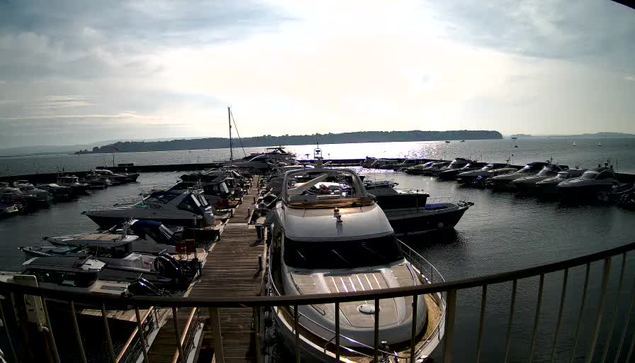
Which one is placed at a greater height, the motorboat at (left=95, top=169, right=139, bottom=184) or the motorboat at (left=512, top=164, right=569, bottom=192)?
the motorboat at (left=512, top=164, right=569, bottom=192)

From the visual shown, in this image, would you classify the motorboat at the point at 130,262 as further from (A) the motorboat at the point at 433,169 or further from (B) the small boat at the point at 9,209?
(A) the motorboat at the point at 433,169

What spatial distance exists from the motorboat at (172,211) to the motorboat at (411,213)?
12576mm

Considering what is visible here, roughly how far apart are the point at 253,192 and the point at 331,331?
1204 inches

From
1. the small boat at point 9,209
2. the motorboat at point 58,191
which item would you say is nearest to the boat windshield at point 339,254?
the small boat at point 9,209

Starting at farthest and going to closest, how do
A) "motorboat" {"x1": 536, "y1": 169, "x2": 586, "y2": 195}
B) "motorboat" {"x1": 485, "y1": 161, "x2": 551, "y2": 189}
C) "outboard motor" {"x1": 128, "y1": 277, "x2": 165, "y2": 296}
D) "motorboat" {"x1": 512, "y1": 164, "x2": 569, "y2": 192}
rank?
1. "motorboat" {"x1": 485, "y1": 161, "x2": 551, "y2": 189}
2. "motorboat" {"x1": 512, "y1": 164, "x2": 569, "y2": 192}
3. "motorboat" {"x1": 536, "y1": 169, "x2": 586, "y2": 195}
4. "outboard motor" {"x1": 128, "y1": 277, "x2": 165, "y2": 296}

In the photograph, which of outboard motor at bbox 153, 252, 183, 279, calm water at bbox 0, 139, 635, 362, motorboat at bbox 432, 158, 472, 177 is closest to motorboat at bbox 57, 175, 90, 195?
calm water at bbox 0, 139, 635, 362

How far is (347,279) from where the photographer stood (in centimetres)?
834

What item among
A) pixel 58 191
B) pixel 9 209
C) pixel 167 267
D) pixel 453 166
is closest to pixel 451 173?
pixel 453 166

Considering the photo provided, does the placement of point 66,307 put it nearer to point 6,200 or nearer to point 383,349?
point 383,349

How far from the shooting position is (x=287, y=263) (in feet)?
29.5

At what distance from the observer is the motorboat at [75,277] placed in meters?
13.5

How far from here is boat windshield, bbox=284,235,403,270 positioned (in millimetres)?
8797

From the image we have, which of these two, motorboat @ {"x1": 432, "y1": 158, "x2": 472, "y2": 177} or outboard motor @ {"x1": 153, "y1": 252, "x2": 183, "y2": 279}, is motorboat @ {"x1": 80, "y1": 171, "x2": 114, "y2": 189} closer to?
outboard motor @ {"x1": 153, "y1": 252, "x2": 183, "y2": 279}

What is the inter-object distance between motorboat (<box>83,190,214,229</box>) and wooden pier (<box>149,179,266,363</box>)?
11.7 feet
